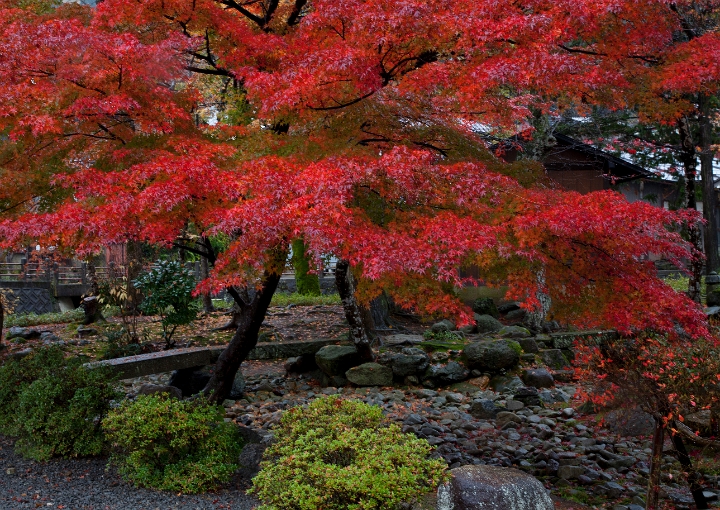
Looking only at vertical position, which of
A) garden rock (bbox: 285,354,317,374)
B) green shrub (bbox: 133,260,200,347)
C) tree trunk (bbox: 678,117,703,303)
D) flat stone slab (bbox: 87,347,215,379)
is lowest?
garden rock (bbox: 285,354,317,374)

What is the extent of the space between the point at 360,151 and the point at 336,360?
717cm

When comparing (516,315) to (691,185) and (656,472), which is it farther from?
(656,472)

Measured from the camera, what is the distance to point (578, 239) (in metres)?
6.71

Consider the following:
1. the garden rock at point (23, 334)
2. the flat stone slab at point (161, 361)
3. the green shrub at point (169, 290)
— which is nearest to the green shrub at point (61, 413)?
the flat stone slab at point (161, 361)

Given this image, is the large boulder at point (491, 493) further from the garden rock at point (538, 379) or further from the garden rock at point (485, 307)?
the garden rock at point (485, 307)

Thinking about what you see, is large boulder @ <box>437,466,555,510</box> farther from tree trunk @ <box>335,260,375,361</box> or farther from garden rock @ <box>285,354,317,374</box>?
garden rock @ <box>285,354,317,374</box>

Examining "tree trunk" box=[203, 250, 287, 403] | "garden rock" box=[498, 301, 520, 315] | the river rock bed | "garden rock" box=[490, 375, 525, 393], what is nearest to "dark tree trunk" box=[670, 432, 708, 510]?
the river rock bed

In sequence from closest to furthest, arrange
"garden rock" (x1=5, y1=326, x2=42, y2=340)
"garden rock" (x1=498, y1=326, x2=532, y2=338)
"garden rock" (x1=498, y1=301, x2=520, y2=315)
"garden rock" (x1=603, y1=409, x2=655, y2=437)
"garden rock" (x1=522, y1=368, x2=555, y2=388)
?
"garden rock" (x1=603, y1=409, x2=655, y2=437)
"garden rock" (x1=522, y1=368, x2=555, y2=388)
"garden rock" (x1=498, y1=326, x2=532, y2=338)
"garden rock" (x1=5, y1=326, x2=42, y2=340)
"garden rock" (x1=498, y1=301, x2=520, y2=315)

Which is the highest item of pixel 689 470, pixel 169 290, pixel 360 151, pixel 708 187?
pixel 708 187

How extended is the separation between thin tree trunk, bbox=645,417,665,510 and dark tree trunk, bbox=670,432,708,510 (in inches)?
12.8

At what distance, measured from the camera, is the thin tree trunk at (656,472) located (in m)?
6.36

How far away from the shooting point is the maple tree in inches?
247

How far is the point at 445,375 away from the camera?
13.2 m

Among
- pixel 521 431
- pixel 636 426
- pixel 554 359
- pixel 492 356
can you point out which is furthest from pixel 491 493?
pixel 554 359
